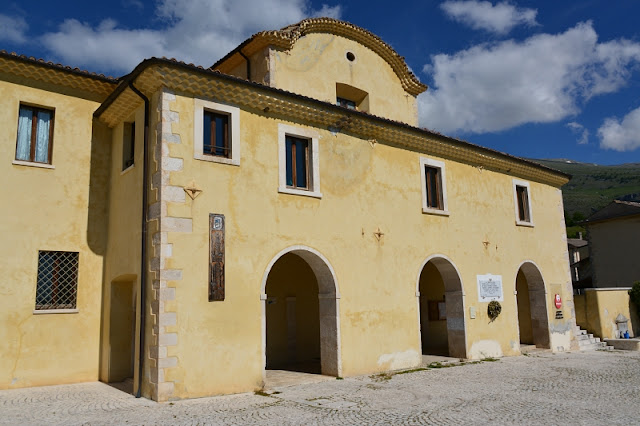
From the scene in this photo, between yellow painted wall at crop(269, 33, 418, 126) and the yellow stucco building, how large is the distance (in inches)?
2.9

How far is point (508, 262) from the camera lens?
1745cm

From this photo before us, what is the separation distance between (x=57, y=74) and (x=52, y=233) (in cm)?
371

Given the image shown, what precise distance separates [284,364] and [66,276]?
6350 millimetres

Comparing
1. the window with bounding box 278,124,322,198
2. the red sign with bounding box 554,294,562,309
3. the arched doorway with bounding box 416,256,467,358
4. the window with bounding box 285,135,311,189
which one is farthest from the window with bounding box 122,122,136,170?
the red sign with bounding box 554,294,562,309

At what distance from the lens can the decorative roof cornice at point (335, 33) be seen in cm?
1489

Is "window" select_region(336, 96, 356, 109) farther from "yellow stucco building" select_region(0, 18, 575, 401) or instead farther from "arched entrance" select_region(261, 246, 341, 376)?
"arched entrance" select_region(261, 246, 341, 376)

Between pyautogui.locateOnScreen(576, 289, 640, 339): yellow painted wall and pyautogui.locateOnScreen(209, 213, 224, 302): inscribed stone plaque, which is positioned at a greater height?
pyautogui.locateOnScreen(209, 213, 224, 302): inscribed stone plaque

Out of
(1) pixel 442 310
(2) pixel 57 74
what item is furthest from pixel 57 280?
(1) pixel 442 310

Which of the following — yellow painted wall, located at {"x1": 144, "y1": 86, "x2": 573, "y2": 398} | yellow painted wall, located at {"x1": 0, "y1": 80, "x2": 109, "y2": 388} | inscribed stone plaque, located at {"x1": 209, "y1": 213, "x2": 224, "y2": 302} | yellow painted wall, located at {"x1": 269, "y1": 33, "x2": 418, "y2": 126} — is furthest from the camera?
yellow painted wall, located at {"x1": 269, "y1": 33, "x2": 418, "y2": 126}

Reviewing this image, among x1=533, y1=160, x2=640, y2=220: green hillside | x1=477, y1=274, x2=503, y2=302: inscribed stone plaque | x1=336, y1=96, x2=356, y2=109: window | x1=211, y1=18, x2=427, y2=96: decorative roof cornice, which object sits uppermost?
x1=533, y1=160, x2=640, y2=220: green hillside

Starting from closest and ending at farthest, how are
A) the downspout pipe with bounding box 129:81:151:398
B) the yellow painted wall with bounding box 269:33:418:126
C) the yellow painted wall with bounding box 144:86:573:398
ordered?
the downspout pipe with bounding box 129:81:151:398
the yellow painted wall with bounding box 144:86:573:398
the yellow painted wall with bounding box 269:33:418:126

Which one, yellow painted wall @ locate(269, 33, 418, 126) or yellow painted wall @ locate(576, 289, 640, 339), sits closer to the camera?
yellow painted wall @ locate(269, 33, 418, 126)

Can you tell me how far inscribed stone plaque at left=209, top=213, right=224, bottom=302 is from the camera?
10.5m

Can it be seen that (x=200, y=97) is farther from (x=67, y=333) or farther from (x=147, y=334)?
(x=67, y=333)
